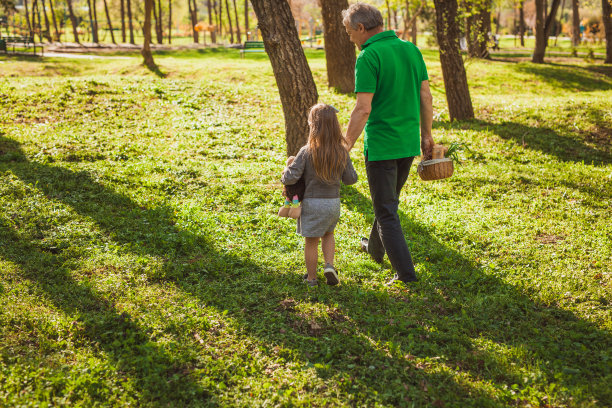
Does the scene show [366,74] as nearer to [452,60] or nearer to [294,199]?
[294,199]

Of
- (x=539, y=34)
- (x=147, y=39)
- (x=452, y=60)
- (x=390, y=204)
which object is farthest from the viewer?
(x=539, y=34)

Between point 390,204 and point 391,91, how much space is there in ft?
3.22

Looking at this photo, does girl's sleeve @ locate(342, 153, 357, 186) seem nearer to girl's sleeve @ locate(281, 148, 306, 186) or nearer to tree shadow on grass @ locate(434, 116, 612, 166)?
girl's sleeve @ locate(281, 148, 306, 186)

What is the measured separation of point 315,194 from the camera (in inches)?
175

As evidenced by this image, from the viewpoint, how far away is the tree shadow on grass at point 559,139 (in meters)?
8.90

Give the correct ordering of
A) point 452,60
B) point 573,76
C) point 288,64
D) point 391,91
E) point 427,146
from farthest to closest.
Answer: point 573,76 → point 452,60 → point 288,64 → point 427,146 → point 391,91

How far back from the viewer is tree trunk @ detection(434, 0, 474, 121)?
36.4 ft

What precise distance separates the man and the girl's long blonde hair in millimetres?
148

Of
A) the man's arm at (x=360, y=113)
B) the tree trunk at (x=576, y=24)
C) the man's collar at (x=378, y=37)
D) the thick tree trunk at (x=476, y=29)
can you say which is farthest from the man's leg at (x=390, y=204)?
the tree trunk at (x=576, y=24)

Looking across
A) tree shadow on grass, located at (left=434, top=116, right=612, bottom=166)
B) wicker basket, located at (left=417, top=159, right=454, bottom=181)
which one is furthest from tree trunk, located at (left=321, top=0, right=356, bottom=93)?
wicker basket, located at (left=417, top=159, right=454, bottom=181)

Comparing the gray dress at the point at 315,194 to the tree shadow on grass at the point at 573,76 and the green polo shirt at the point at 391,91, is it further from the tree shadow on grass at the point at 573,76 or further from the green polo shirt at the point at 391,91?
the tree shadow on grass at the point at 573,76

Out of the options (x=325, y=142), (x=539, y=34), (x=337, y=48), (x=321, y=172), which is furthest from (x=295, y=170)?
(x=539, y=34)

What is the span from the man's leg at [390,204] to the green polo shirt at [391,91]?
0.39 ft

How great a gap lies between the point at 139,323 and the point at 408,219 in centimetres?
369
